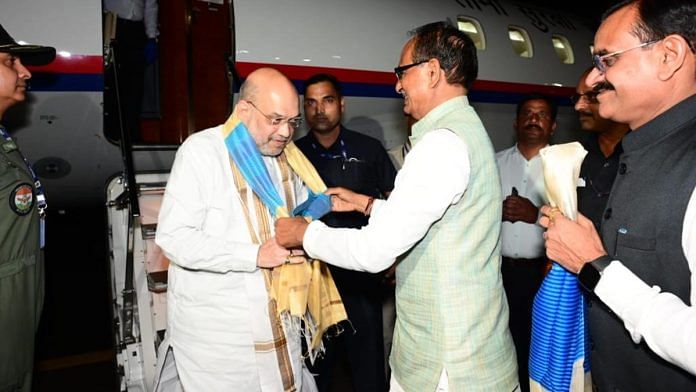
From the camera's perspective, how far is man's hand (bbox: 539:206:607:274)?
1.23 meters

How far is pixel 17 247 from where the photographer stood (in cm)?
204

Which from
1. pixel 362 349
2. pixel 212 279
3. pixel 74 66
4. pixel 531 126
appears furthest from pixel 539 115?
pixel 74 66

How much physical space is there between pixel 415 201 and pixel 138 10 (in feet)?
10.6

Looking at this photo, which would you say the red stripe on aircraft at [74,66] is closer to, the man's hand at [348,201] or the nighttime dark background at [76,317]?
the nighttime dark background at [76,317]

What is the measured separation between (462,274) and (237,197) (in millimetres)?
837

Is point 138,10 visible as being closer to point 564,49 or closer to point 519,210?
point 519,210

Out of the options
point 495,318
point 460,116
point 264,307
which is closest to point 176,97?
point 264,307

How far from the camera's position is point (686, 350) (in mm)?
928

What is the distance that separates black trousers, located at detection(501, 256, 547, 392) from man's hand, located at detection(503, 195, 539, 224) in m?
0.37

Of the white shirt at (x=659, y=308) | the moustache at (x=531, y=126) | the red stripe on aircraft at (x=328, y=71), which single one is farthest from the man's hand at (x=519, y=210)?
the red stripe on aircraft at (x=328, y=71)

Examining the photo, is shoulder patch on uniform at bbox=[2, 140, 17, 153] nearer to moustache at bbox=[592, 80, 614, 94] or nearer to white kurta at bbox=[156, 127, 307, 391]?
white kurta at bbox=[156, 127, 307, 391]

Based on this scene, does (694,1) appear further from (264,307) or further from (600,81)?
(264,307)

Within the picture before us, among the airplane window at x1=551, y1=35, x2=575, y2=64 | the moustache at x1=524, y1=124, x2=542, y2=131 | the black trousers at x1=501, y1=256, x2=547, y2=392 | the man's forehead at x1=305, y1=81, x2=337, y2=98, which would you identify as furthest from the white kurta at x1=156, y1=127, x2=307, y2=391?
the airplane window at x1=551, y1=35, x2=575, y2=64

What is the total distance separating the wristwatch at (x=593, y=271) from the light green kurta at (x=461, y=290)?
0.32m
